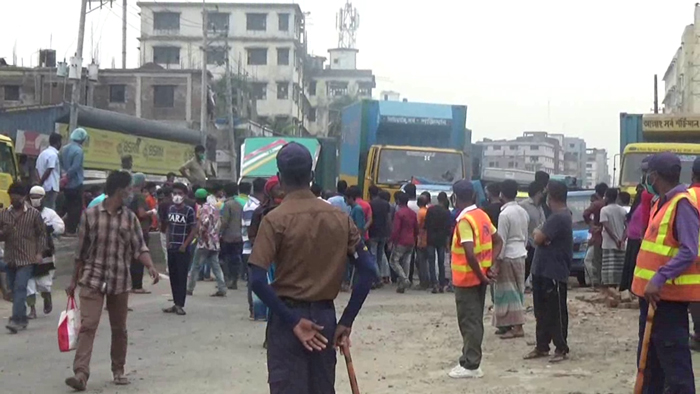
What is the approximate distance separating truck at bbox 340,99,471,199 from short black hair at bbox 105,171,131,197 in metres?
12.8

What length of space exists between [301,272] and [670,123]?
1909cm

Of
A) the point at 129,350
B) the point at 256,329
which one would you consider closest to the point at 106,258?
the point at 129,350

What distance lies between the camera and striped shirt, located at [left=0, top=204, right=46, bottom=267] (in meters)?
12.1

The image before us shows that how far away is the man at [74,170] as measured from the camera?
60.1 feet

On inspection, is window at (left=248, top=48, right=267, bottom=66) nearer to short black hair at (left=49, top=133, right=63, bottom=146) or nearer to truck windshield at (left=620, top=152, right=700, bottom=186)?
truck windshield at (left=620, top=152, right=700, bottom=186)

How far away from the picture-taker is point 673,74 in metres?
82.4

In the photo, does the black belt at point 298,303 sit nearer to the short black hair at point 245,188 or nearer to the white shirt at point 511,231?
the white shirt at point 511,231

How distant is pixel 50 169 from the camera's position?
57.6 feet

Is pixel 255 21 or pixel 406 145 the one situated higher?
pixel 255 21

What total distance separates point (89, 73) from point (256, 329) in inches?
1005

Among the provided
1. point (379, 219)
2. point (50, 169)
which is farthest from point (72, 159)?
point (379, 219)

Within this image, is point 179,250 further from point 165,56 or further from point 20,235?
point 165,56

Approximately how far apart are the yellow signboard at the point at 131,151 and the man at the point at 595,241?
828 inches

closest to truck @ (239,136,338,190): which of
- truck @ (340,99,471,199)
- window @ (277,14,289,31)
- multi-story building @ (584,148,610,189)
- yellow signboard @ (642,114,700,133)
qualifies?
truck @ (340,99,471,199)
